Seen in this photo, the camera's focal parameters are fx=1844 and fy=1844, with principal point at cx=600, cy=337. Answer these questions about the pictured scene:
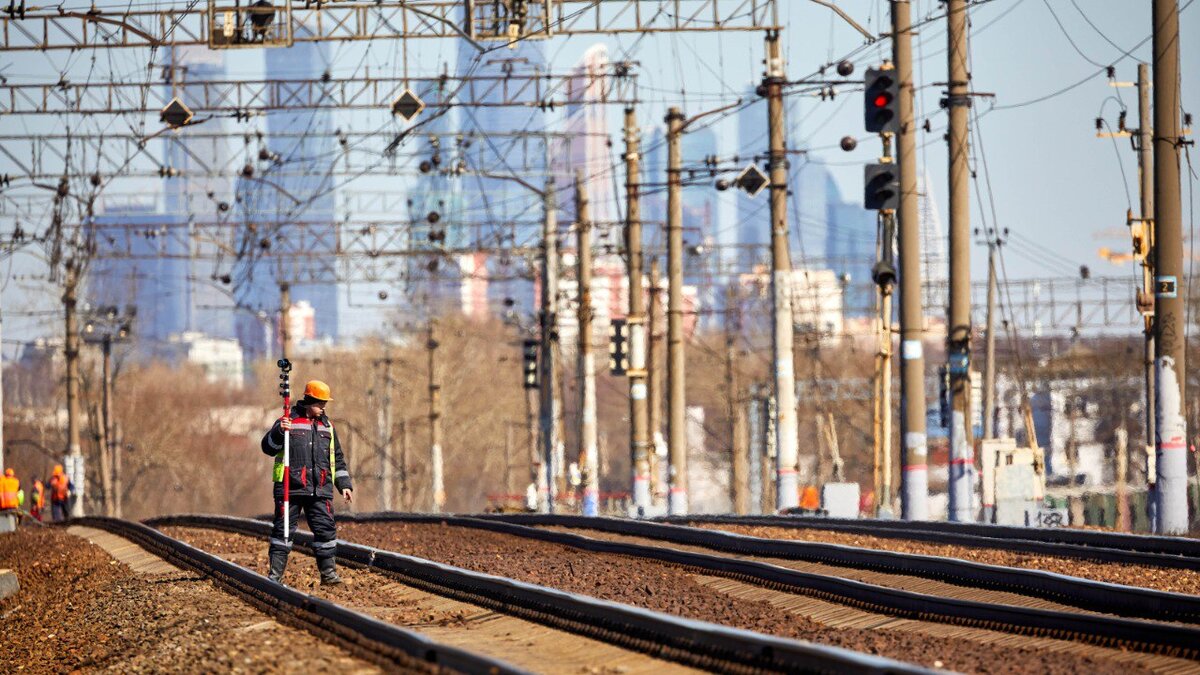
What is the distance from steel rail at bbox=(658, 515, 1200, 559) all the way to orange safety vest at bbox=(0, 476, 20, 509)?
852 inches

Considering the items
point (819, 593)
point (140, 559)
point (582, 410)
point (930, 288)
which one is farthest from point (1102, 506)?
point (819, 593)

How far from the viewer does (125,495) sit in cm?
10369

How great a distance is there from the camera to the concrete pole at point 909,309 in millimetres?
30609

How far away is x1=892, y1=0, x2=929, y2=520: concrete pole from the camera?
A: 100 feet

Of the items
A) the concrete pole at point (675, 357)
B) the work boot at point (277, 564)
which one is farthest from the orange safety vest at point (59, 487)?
the work boot at point (277, 564)

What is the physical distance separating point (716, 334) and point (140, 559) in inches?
5228

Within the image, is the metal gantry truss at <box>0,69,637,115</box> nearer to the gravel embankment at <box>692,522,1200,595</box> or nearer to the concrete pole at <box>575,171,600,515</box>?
the concrete pole at <box>575,171,600,515</box>

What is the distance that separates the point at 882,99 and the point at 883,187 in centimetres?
178

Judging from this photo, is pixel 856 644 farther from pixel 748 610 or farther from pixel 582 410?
pixel 582 410

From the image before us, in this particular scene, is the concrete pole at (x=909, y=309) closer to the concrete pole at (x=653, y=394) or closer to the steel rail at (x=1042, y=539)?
the steel rail at (x=1042, y=539)

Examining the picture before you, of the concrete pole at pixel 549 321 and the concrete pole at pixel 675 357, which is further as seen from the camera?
the concrete pole at pixel 549 321

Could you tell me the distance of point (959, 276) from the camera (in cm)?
3052

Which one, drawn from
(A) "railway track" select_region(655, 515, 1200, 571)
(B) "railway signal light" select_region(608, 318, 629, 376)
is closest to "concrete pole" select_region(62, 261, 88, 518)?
(B) "railway signal light" select_region(608, 318, 629, 376)

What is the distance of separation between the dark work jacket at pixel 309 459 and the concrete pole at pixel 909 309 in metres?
15.3
